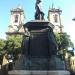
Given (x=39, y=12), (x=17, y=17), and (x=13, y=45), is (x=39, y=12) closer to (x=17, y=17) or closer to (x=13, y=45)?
(x=13, y=45)

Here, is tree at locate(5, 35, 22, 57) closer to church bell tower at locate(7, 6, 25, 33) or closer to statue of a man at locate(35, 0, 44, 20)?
statue of a man at locate(35, 0, 44, 20)

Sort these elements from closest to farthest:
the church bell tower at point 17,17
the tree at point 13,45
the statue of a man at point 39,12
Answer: the statue of a man at point 39,12 < the tree at point 13,45 < the church bell tower at point 17,17

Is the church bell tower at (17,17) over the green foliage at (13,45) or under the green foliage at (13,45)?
over

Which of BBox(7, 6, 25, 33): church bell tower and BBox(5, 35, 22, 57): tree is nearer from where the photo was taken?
BBox(5, 35, 22, 57): tree

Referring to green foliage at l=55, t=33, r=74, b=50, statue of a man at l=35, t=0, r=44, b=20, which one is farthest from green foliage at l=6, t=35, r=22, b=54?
statue of a man at l=35, t=0, r=44, b=20

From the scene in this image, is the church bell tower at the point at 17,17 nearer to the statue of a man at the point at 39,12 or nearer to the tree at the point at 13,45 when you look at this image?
the tree at the point at 13,45

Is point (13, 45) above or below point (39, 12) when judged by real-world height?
below

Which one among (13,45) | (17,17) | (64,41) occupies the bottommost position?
(13,45)

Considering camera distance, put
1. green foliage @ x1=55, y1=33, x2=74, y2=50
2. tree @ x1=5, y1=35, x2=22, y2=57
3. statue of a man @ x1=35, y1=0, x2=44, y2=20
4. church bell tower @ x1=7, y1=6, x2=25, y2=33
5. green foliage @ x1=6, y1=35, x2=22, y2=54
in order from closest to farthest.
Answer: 1. statue of a man @ x1=35, y1=0, x2=44, y2=20
2. tree @ x1=5, y1=35, x2=22, y2=57
3. green foliage @ x1=6, y1=35, x2=22, y2=54
4. green foliage @ x1=55, y1=33, x2=74, y2=50
5. church bell tower @ x1=7, y1=6, x2=25, y2=33

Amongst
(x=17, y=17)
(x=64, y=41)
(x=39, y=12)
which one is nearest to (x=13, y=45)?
(x=64, y=41)

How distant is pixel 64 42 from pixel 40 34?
3181 centimetres

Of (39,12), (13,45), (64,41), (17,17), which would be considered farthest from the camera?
(17,17)

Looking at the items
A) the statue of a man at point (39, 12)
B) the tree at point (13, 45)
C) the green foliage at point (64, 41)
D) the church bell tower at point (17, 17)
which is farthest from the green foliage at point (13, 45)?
the church bell tower at point (17, 17)

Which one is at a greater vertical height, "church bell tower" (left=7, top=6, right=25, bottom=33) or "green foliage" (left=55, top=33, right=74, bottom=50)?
"church bell tower" (left=7, top=6, right=25, bottom=33)
